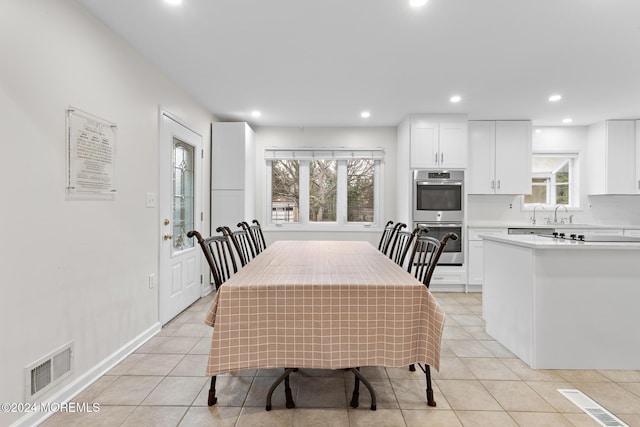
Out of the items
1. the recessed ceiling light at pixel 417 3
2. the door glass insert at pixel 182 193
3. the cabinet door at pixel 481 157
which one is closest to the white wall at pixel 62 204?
the door glass insert at pixel 182 193

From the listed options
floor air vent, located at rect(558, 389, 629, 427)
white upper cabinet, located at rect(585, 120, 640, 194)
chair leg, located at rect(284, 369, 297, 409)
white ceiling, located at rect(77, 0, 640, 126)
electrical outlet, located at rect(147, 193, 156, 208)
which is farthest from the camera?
white upper cabinet, located at rect(585, 120, 640, 194)

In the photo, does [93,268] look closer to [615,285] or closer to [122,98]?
[122,98]

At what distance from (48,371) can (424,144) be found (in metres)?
4.38

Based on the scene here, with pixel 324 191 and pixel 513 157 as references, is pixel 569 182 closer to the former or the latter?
pixel 513 157

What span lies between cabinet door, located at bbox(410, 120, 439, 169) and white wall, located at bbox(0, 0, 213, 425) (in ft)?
10.7

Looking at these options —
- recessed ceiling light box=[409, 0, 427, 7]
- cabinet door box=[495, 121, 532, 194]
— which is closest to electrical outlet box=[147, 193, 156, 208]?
recessed ceiling light box=[409, 0, 427, 7]

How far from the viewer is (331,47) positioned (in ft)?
8.52

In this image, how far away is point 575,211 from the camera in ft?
16.6

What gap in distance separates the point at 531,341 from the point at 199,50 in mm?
3387

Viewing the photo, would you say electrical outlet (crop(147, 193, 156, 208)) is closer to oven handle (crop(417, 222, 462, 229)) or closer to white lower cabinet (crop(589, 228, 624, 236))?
oven handle (crop(417, 222, 462, 229))

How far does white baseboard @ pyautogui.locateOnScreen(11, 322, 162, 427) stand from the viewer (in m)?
1.69

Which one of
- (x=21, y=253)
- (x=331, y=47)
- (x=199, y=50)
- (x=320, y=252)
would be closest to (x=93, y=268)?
(x=21, y=253)

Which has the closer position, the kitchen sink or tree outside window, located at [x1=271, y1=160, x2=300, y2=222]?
the kitchen sink

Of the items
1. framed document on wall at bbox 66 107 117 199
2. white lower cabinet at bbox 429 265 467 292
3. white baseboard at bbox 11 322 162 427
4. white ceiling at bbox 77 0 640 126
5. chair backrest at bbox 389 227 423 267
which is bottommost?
white baseboard at bbox 11 322 162 427
